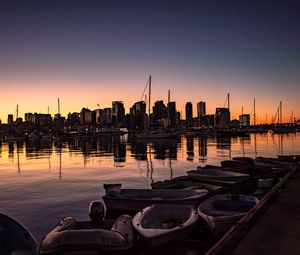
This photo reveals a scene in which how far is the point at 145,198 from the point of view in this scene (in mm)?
17328

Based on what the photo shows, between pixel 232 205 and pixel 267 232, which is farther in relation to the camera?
pixel 232 205

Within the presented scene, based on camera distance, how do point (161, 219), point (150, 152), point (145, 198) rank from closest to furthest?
point (161, 219)
point (145, 198)
point (150, 152)

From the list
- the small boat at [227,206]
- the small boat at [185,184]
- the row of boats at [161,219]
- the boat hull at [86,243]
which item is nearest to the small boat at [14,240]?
the boat hull at [86,243]

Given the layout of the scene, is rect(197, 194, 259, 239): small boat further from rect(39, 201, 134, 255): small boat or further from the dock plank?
rect(39, 201, 134, 255): small boat

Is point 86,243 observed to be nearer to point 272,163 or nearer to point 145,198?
point 145,198

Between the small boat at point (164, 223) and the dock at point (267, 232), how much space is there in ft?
7.53

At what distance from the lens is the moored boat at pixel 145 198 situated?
15539 mm

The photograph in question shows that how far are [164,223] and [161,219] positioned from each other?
2.20 ft

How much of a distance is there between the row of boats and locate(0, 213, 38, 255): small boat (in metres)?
1.00

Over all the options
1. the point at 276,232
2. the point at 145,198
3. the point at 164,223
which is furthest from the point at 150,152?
the point at 276,232

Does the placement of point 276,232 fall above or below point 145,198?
above

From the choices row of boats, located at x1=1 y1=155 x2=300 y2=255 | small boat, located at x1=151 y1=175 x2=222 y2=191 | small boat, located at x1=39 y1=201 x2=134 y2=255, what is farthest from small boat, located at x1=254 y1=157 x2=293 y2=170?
small boat, located at x1=39 y1=201 x2=134 y2=255

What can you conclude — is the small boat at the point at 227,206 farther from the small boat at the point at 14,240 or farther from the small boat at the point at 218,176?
the small boat at the point at 218,176

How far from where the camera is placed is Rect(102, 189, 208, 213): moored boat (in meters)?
15.5
